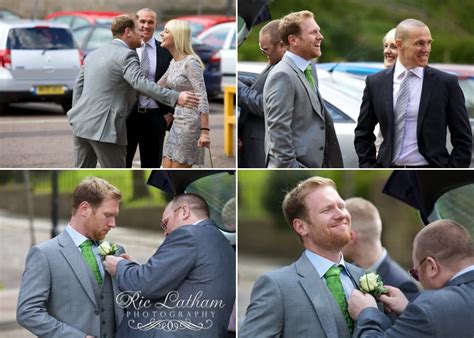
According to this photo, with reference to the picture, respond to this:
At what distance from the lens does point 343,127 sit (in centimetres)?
484

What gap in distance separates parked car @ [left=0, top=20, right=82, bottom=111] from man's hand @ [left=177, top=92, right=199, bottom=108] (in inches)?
21.2

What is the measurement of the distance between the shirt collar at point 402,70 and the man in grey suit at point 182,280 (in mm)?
1059

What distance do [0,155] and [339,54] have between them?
1743 mm

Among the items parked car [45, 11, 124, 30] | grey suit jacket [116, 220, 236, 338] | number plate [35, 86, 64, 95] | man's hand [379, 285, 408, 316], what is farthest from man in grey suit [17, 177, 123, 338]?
man's hand [379, 285, 408, 316]

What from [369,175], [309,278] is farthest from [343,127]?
[309,278]

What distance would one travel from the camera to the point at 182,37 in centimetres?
475

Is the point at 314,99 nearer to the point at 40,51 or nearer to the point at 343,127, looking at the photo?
the point at 343,127

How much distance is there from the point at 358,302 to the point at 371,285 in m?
0.12

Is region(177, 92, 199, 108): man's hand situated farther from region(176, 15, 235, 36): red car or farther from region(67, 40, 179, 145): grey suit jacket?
region(176, 15, 235, 36): red car

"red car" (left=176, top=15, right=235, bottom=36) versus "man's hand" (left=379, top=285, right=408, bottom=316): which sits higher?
"red car" (left=176, top=15, right=235, bottom=36)

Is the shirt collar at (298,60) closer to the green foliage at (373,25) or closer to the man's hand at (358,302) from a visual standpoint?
the green foliage at (373,25)

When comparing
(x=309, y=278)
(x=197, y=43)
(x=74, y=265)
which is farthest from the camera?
(x=197, y=43)

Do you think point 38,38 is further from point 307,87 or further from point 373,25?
point 373,25

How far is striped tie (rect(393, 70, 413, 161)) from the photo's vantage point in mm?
4617
